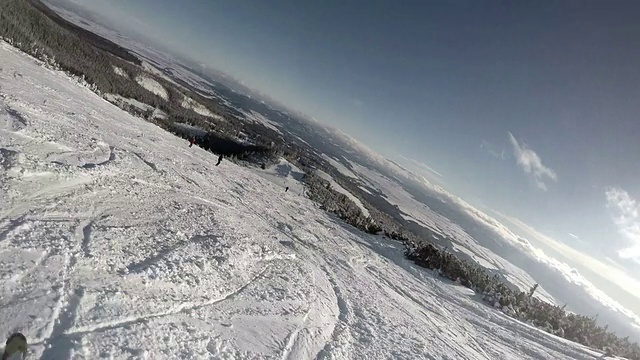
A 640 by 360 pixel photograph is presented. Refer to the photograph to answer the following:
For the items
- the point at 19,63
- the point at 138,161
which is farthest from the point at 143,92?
the point at 138,161

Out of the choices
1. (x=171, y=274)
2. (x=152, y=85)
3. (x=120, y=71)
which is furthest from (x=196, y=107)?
(x=171, y=274)

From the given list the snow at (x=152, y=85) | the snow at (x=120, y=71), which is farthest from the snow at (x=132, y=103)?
the snow at (x=152, y=85)

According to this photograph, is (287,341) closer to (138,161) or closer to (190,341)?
(190,341)

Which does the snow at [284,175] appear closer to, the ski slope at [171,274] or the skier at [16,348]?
the ski slope at [171,274]

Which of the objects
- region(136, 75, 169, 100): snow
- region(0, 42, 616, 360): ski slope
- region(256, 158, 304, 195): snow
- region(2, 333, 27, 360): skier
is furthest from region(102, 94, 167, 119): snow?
region(2, 333, 27, 360): skier

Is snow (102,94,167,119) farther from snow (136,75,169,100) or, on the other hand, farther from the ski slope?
the ski slope
